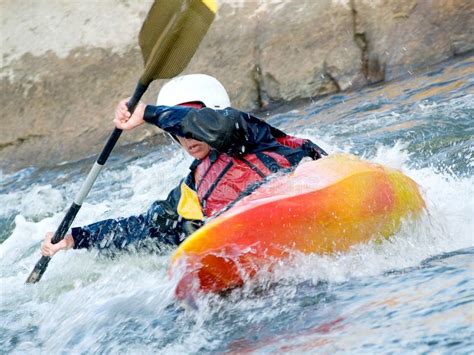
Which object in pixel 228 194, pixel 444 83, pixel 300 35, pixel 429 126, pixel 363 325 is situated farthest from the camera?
pixel 300 35

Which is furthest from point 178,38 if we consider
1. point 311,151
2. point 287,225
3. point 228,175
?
point 287,225

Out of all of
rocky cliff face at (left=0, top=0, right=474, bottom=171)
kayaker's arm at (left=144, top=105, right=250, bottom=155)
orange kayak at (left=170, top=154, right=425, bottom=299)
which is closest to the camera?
orange kayak at (left=170, top=154, right=425, bottom=299)

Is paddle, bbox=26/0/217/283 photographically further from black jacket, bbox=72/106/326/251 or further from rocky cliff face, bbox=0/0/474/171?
rocky cliff face, bbox=0/0/474/171

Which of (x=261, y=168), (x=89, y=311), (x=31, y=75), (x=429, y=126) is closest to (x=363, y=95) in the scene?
(x=429, y=126)

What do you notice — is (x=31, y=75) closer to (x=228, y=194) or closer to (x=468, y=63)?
(x=468, y=63)

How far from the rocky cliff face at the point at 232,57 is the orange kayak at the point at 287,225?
13.7 ft

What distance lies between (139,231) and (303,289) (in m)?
0.99

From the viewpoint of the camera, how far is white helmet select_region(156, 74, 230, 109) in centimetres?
414

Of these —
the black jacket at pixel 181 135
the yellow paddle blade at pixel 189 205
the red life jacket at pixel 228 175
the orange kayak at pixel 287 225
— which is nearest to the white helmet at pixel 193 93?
the black jacket at pixel 181 135

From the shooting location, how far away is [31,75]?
8219mm

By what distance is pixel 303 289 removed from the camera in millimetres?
3580

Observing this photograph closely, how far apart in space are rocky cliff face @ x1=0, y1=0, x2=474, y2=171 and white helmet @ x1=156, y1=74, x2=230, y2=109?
150 inches

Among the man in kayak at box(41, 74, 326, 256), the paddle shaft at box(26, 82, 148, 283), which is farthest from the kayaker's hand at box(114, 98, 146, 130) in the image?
the paddle shaft at box(26, 82, 148, 283)

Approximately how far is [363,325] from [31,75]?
19.2ft
